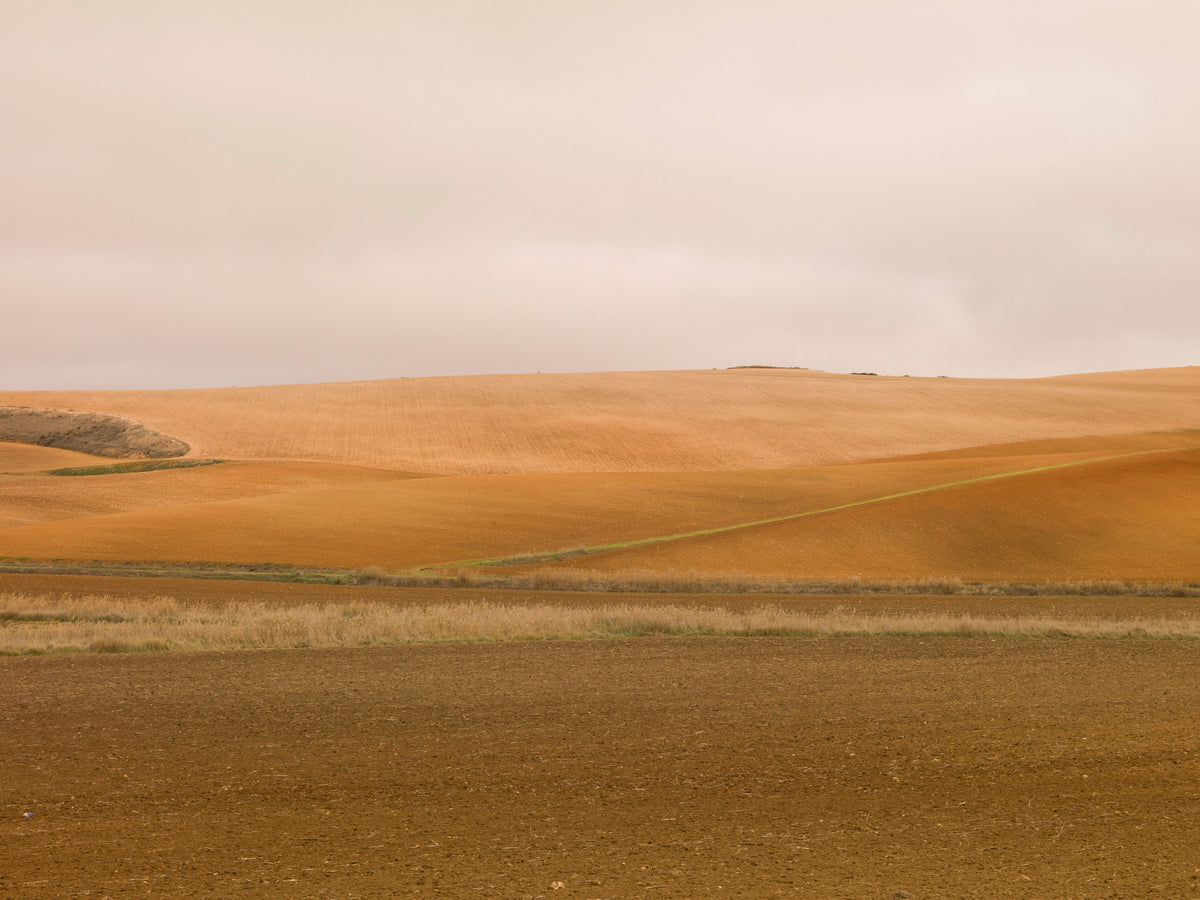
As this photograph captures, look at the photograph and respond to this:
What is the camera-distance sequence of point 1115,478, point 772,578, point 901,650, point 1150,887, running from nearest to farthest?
point 1150,887, point 901,650, point 772,578, point 1115,478

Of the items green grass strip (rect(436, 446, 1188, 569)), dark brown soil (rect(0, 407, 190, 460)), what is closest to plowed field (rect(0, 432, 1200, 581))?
green grass strip (rect(436, 446, 1188, 569))

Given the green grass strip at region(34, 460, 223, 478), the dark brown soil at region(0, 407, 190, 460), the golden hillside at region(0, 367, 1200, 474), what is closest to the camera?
the green grass strip at region(34, 460, 223, 478)

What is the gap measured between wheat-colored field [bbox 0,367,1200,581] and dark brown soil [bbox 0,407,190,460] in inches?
75.0

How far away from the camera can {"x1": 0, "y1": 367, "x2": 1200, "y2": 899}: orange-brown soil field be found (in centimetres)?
738

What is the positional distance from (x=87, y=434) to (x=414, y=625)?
56187 millimetres

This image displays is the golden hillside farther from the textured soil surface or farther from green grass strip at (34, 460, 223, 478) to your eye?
the textured soil surface

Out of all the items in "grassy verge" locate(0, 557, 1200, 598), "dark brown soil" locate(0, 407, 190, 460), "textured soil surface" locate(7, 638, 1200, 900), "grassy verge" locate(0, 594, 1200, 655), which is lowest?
"grassy verge" locate(0, 557, 1200, 598)

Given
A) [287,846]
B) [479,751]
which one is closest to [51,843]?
[287,846]

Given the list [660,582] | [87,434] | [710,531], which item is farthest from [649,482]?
[87,434]

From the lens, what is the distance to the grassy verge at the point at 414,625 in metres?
18.3

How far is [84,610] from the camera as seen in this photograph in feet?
70.8

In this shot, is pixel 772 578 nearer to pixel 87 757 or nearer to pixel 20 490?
pixel 87 757

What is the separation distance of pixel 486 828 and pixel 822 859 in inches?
97.4

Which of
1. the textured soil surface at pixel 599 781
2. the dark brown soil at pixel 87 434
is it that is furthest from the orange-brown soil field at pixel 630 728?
the dark brown soil at pixel 87 434
